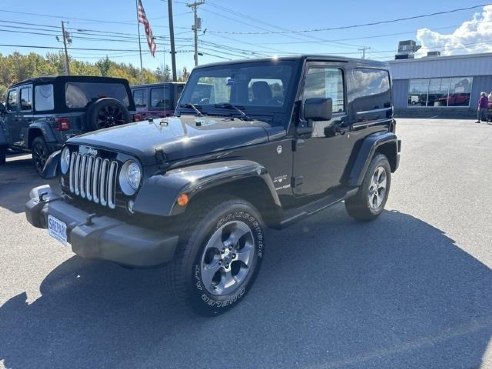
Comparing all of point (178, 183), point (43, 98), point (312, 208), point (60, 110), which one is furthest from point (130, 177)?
point (43, 98)

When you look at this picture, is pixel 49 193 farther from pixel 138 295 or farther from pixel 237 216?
pixel 237 216

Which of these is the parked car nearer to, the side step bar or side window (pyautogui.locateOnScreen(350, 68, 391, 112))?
side window (pyautogui.locateOnScreen(350, 68, 391, 112))

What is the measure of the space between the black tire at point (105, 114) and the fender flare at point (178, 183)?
5.36 metres

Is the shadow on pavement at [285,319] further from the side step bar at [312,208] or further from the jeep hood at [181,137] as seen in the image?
the jeep hood at [181,137]

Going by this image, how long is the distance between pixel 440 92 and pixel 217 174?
102 ft

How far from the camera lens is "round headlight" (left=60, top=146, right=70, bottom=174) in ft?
11.0

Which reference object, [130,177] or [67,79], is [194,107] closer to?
[130,177]

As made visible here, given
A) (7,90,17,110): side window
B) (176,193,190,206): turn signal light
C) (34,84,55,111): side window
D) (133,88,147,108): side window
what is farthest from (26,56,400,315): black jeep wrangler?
(133,88,147,108): side window

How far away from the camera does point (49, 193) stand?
3352mm

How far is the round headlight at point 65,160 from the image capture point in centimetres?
336

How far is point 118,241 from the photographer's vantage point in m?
2.42

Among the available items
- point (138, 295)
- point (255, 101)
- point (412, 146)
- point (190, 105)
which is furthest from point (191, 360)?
point (412, 146)

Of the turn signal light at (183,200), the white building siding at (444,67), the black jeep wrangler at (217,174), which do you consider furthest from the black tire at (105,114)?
the white building siding at (444,67)

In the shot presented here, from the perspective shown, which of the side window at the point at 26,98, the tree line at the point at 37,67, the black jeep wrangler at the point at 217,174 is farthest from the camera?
the tree line at the point at 37,67
